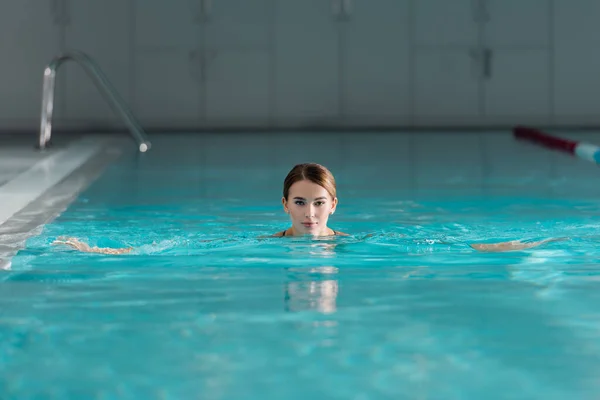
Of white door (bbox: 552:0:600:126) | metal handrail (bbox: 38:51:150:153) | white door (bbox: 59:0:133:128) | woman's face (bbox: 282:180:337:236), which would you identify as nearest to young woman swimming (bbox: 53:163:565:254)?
woman's face (bbox: 282:180:337:236)

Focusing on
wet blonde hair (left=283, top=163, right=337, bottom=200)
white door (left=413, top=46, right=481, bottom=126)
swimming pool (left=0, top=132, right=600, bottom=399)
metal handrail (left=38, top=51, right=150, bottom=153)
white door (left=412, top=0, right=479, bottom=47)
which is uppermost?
white door (left=412, top=0, right=479, bottom=47)

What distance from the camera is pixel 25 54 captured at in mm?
12430

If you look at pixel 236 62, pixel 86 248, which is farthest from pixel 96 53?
pixel 86 248

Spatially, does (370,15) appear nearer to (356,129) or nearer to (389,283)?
(356,129)

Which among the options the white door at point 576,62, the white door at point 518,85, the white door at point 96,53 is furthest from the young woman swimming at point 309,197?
the white door at point 576,62

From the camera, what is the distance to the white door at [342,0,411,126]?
12.6 m

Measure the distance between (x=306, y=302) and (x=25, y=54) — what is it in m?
10.4

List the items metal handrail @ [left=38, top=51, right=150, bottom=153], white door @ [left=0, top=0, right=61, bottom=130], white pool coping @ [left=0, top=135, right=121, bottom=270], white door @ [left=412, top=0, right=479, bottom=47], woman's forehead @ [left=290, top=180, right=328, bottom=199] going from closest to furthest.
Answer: woman's forehead @ [left=290, top=180, right=328, bottom=199]
white pool coping @ [left=0, top=135, right=121, bottom=270]
metal handrail @ [left=38, top=51, right=150, bottom=153]
white door @ [left=0, top=0, right=61, bottom=130]
white door @ [left=412, top=0, right=479, bottom=47]

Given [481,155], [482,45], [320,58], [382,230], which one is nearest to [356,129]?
[320,58]

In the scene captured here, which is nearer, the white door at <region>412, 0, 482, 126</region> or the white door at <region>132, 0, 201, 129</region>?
the white door at <region>132, 0, 201, 129</region>

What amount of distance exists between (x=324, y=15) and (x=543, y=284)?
9926 mm

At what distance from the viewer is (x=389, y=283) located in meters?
2.96

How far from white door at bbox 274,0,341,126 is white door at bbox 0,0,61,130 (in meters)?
2.53

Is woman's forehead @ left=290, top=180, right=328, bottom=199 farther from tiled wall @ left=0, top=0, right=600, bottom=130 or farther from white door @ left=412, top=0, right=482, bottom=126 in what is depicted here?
white door @ left=412, top=0, right=482, bottom=126
